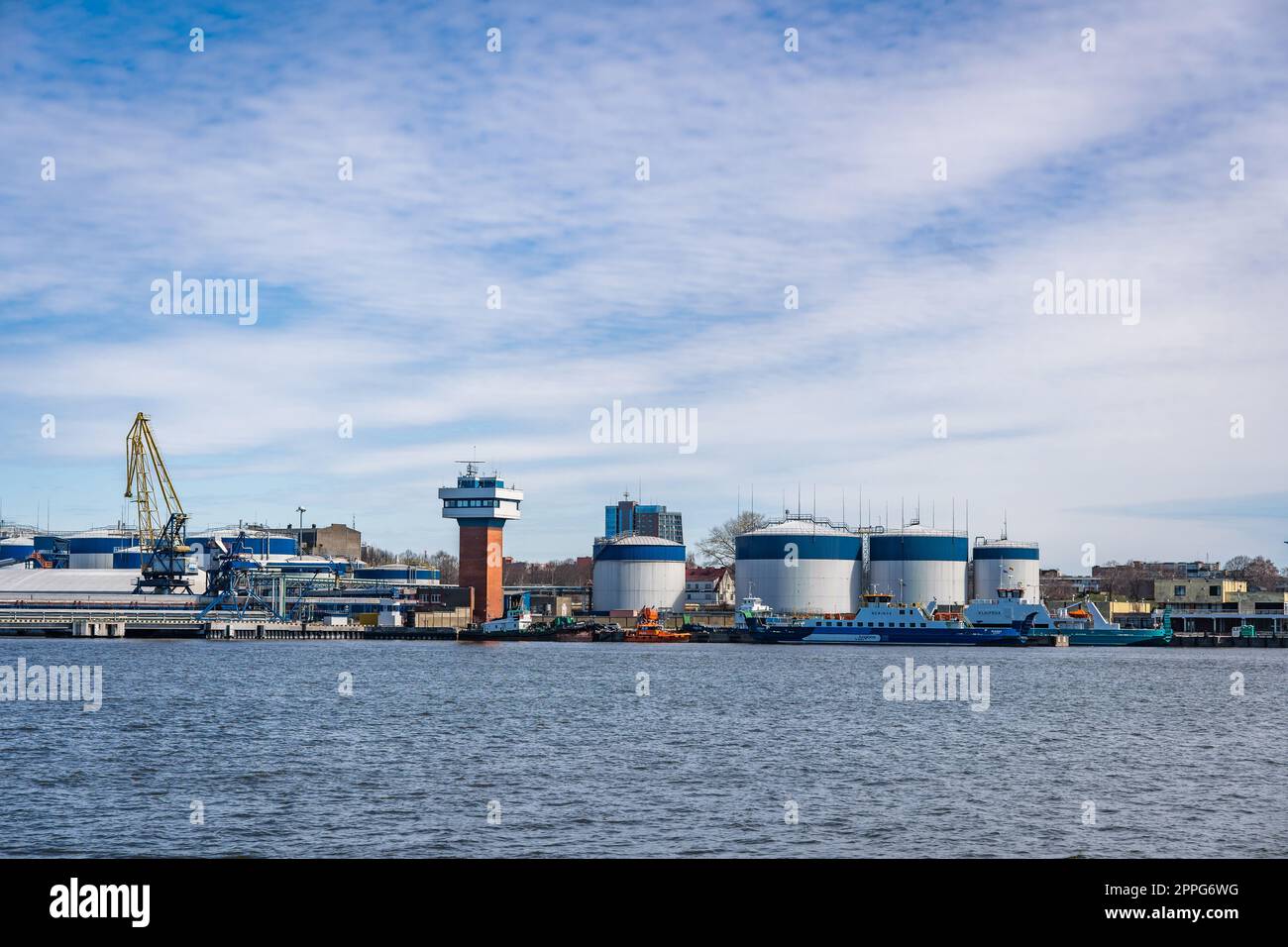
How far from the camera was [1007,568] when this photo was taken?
156 metres

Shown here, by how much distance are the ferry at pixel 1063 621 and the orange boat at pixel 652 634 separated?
3377 cm

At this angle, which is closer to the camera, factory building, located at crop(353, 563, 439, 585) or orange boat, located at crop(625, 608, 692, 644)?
orange boat, located at crop(625, 608, 692, 644)

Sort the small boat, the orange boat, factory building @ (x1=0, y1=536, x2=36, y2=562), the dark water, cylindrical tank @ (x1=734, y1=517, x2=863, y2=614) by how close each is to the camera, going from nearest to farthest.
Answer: the dark water, cylindrical tank @ (x1=734, y1=517, x2=863, y2=614), the small boat, the orange boat, factory building @ (x1=0, y1=536, x2=36, y2=562)

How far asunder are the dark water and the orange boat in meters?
73.7

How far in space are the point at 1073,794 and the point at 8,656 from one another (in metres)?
89.2

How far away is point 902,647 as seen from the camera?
420 feet

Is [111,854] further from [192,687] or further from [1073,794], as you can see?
[192,687]

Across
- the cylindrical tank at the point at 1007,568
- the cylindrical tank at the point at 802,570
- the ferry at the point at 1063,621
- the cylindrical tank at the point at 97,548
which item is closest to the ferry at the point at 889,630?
the ferry at the point at 1063,621

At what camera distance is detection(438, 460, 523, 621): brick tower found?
492 ft

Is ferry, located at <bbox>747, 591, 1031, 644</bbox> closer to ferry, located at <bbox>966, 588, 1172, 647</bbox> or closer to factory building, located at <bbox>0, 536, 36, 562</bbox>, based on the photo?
ferry, located at <bbox>966, 588, 1172, 647</bbox>

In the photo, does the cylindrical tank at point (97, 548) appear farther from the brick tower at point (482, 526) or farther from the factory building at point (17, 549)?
the brick tower at point (482, 526)

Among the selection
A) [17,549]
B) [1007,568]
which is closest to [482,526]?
[1007,568]

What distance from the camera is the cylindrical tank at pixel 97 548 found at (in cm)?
17412

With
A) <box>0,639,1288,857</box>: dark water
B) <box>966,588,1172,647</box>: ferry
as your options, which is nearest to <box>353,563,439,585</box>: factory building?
<box>966,588,1172,647</box>: ferry
